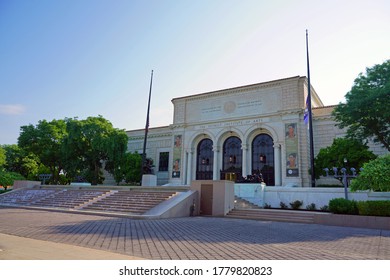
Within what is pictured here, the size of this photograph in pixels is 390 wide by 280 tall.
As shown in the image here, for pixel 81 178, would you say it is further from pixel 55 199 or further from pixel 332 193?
pixel 332 193

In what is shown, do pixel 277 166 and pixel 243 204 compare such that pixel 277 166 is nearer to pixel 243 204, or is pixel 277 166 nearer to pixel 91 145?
pixel 243 204

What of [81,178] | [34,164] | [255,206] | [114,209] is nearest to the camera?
[114,209]

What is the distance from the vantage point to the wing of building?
96.7 feet

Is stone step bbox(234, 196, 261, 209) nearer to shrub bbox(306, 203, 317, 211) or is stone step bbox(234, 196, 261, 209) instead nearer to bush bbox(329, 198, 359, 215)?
shrub bbox(306, 203, 317, 211)

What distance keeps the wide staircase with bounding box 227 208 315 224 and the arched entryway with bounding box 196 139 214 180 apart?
1656 centimetres

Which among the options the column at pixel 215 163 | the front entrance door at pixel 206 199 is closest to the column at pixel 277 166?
the column at pixel 215 163

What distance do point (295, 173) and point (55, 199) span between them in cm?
2294

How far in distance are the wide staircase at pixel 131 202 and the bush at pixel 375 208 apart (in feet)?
36.9

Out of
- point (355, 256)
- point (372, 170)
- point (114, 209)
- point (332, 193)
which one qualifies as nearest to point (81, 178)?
point (114, 209)

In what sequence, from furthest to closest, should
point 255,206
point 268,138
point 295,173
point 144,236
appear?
point 268,138
point 295,173
point 255,206
point 144,236

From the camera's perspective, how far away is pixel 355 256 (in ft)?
21.0

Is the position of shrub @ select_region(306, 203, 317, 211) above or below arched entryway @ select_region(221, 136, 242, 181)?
below

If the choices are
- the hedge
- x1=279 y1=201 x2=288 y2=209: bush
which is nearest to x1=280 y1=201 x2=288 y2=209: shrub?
x1=279 y1=201 x2=288 y2=209: bush

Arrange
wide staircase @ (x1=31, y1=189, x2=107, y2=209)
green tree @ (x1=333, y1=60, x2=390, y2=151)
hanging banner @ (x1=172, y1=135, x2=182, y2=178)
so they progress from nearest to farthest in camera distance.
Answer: green tree @ (x1=333, y1=60, x2=390, y2=151) < wide staircase @ (x1=31, y1=189, x2=107, y2=209) < hanging banner @ (x1=172, y1=135, x2=182, y2=178)
